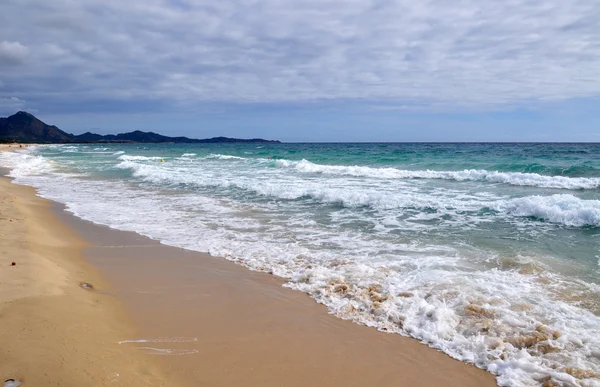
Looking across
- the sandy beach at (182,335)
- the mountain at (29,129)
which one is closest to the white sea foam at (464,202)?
the sandy beach at (182,335)

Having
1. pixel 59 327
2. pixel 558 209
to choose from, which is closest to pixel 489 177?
pixel 558 209

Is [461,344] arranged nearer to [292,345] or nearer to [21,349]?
[292,345]

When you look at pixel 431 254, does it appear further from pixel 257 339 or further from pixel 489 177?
pixel 489 177

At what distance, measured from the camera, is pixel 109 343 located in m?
3.72

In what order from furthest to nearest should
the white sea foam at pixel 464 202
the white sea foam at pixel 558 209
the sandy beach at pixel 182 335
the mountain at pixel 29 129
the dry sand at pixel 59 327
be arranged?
the mountain at pixel 29 129
the white sea foam at pixel 464 202
the white sea foam at pixel 558 209
the sandy beach at pixel 182 335
the dry sand at pixel 59 327

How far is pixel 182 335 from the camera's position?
4.00 metres

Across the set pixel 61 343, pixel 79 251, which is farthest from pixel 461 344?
pixel 79 251

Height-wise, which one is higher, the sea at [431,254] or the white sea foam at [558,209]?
the white sea foam at [558,209]

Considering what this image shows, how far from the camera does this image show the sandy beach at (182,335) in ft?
10.8

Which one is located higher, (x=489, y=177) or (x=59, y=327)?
(x=489, y=177)

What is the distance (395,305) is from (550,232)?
544 cm


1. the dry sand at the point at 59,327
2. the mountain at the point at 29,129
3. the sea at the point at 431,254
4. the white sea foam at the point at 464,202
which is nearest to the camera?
the dry sand at the point at 59,327

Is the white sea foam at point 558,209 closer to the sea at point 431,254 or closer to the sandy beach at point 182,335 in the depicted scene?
the sea at point 431,254

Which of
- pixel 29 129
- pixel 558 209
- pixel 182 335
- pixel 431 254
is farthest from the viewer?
pixel 29 129
